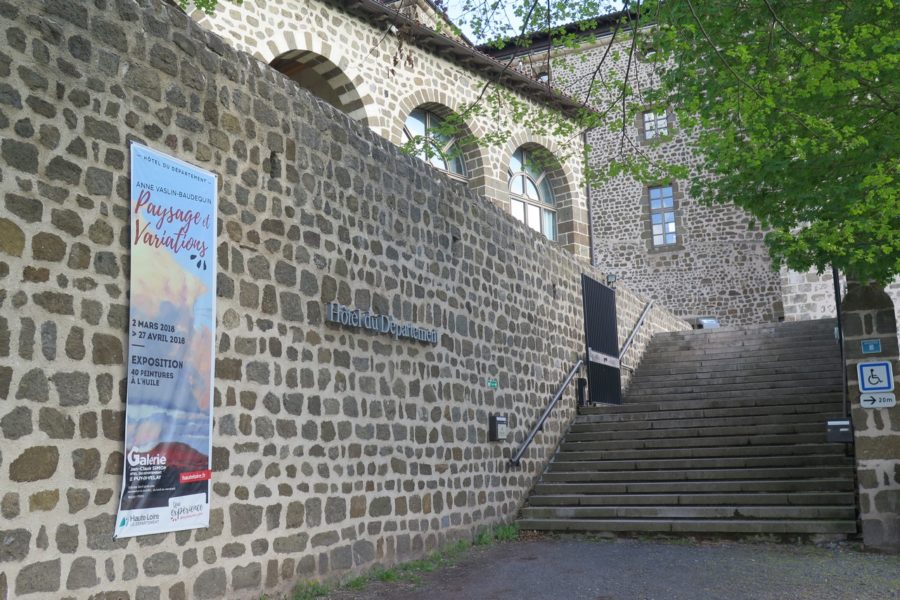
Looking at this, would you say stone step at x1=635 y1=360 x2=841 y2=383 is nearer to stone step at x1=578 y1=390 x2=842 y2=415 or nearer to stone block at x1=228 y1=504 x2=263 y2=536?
stone step at x1=578 y1=390 x2=842 y2=415

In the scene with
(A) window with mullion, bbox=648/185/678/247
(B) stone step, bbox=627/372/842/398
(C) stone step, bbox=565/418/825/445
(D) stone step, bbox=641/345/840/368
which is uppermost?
(A) window with mullion, bbox=648/185/678/247

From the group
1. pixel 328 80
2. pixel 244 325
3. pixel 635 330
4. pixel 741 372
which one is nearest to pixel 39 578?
Answer: pixel 244 325

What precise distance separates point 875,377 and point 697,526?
7.54 feet

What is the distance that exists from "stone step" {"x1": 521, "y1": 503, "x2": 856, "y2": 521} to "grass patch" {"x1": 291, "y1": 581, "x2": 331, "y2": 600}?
3969 millimetres

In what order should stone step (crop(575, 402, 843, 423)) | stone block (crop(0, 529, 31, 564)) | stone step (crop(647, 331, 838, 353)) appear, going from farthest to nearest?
stone step (crop(647, 331, 838, 353)) < stone step (crop(575, 402, 843, 423)) < stone block (crop(0, 529, 31, 564))

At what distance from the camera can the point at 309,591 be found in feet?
20.8

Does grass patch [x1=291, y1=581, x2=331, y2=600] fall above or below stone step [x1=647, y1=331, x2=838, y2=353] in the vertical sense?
below

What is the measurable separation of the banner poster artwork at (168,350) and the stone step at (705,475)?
19.8 feet

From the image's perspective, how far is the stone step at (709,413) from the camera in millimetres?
A: 11070

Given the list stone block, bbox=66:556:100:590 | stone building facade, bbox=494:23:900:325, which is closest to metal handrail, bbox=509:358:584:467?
stone block, bbox=66:556:100:590

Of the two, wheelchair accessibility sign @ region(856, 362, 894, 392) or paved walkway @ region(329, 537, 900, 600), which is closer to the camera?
paved walkway @ region(329, 537, 900, 600)

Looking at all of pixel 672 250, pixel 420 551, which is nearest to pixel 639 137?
pixel 672 250

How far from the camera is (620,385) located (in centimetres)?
1394

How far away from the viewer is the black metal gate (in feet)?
43.0
